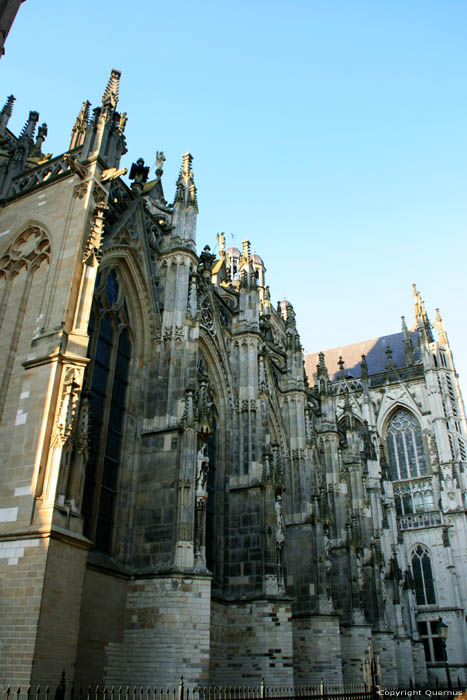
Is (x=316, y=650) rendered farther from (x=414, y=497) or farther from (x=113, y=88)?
(x=414, y=497)

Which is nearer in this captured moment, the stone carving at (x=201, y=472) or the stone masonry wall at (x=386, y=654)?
the stone carving at (x=201, y=472)

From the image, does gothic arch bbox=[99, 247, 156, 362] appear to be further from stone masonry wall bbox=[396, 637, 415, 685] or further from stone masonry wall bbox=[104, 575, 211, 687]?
stone masonry wall bbox=[396, 637, 415, 685]

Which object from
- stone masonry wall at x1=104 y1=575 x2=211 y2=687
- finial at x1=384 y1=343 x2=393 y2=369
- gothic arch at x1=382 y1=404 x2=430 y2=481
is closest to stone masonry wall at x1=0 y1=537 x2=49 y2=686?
stone masonry wall at x1=104 y1=575 x2=211 y2=687

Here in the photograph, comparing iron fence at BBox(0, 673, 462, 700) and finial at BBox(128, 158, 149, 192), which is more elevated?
finial at BBox(128, 158, 149, 192)

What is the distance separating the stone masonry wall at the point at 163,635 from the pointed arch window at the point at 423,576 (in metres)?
30.2

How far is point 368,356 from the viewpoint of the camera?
54250 millimetres

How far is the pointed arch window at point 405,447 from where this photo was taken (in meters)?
43.5

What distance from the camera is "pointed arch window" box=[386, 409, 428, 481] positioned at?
4353cm

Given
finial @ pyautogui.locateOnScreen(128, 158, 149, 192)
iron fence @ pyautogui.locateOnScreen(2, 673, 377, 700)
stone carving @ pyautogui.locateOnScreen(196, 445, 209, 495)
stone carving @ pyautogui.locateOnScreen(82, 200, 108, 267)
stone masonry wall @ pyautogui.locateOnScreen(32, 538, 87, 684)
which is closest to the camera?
iron fence @ pyautogui.locateOnScreen(2, 673, 377, 700)

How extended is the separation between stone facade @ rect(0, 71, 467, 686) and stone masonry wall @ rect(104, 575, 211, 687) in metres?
0.03

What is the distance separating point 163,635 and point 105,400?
5.43 metres

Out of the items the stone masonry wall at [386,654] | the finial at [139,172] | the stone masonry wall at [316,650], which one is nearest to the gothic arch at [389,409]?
the stone masonry wall at [386,654]

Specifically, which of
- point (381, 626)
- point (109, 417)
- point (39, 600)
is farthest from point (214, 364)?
point (381, 626)

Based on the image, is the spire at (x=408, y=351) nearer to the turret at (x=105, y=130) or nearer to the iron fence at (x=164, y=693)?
the iron fence at (x=164, y=693)
